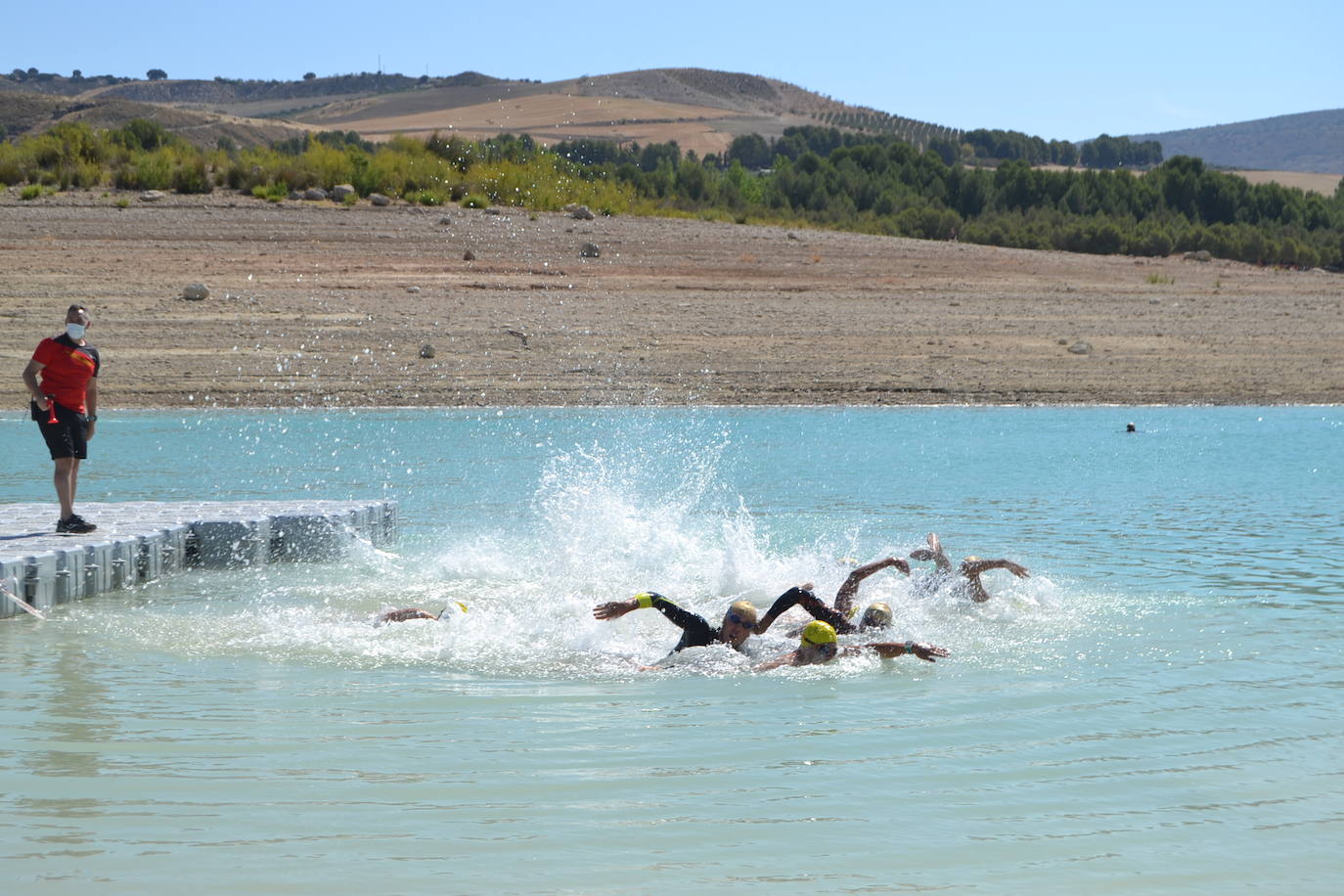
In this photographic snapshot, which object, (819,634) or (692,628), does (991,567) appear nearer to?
(819,634)

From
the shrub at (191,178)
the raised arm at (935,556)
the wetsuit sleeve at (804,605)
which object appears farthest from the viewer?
the shrub at (191,178)

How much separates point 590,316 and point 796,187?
20073mm

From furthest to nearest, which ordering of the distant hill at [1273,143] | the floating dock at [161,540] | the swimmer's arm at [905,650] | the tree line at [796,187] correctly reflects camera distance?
the distant hill at [1273,143]
the tree line at [796,187]
the floating dock at [161,540]
the swimmer's arm at [905,650]

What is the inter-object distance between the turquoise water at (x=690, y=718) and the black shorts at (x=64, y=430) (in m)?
1.15

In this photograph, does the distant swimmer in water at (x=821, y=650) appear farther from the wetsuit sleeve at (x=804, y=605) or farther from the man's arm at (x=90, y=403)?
the man's arm at (x=90, y=403)

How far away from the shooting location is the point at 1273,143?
16638 cm

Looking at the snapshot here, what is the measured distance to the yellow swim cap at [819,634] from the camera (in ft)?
25.1

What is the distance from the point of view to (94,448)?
18844 mm

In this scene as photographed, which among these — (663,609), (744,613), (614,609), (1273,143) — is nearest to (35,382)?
(614,609)

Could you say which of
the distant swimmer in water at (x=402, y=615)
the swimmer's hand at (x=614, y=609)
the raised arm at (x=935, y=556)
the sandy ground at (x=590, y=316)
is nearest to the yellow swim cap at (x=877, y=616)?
the raised arm at (x=935, y=556)

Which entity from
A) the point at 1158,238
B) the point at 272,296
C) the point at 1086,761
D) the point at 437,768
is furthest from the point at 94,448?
the point at 1158,238

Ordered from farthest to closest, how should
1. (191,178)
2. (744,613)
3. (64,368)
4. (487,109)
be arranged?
(487,109)
(191,178)
(64,368)
(744,613)

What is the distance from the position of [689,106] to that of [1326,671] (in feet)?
294

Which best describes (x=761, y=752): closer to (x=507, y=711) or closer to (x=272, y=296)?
(x=507, y=711)
